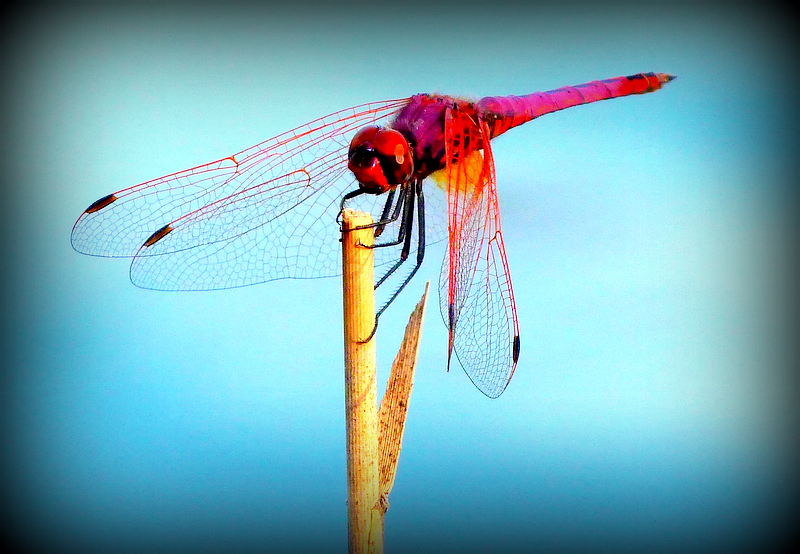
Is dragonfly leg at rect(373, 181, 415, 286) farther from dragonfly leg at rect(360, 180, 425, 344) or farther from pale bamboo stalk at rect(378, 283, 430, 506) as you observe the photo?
pale bamboo stalk at rect(378, 283, 430, 506)

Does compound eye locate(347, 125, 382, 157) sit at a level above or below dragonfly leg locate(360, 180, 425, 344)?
above

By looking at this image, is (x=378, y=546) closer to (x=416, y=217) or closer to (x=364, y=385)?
(x=364, y=385)

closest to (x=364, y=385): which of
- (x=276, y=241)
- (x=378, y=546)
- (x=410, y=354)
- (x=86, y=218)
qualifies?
(x=410, y=354)

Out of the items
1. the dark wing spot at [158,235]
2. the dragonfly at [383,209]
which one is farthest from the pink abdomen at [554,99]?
the dark wing spot at [158,235]

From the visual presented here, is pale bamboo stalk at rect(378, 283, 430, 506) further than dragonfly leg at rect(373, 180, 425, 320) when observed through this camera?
No

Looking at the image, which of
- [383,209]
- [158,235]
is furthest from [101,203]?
[383,209]

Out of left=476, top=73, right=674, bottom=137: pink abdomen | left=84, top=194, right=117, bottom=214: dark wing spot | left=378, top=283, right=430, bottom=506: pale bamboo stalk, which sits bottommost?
left=378, top=283, right=430, bottom=506: pale bamboo stalk

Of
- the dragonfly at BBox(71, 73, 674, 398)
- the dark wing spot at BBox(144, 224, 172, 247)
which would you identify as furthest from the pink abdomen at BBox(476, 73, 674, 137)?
the dark wing spot at BBox(144, 224, 172, 247)
